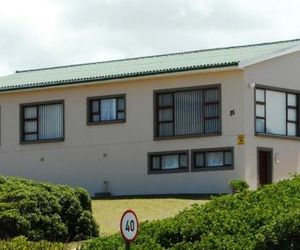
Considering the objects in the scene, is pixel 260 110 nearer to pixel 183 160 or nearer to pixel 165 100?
pixel 183 160

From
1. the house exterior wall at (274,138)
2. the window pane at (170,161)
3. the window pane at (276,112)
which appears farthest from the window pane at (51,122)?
the window pane at (276,112)

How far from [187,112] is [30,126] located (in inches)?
281

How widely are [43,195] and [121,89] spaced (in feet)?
51.6

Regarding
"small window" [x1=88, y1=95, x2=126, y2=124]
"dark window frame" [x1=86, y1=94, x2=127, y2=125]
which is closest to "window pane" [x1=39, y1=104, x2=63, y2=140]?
"dark window frame" [x1=86, y1=94, x2=127, y2=125]

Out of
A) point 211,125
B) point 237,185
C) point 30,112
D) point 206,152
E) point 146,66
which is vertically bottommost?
point 237,185

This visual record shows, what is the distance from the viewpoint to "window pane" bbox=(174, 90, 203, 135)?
38000mm

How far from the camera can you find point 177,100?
127 ft

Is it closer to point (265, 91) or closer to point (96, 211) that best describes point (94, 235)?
point (96, 211)

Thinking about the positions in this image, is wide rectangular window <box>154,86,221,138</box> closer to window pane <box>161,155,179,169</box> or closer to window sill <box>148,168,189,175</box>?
window pane <box>161,155,179,169</box>

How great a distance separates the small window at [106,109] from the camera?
130ft

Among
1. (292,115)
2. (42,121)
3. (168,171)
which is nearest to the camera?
(168,171)

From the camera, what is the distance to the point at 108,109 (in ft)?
131

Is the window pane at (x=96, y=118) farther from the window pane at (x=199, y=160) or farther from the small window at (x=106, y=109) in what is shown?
the window pane at (x=199, y=160)

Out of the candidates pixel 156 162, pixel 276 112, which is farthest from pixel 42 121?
pixel 276 112
